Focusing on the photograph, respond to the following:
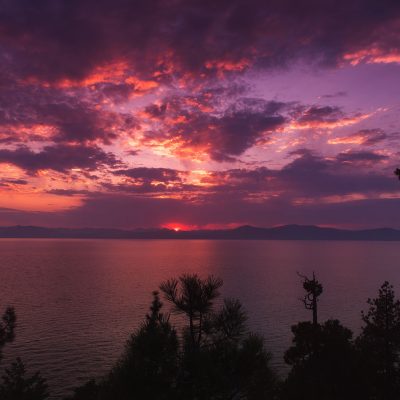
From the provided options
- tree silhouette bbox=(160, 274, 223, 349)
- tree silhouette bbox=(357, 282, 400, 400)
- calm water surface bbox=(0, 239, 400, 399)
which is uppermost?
tree silhouette bbox=(160, 274, 223, 349)

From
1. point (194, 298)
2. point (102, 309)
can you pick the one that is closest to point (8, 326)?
point (194, 298)

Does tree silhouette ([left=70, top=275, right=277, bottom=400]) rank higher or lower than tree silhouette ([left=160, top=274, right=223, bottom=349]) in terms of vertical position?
lower

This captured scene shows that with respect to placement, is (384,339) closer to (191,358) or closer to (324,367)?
(324,367)

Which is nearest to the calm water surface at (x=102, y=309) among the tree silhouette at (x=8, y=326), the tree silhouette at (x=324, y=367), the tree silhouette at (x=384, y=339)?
the tree silhouette at (x=384, y=339)

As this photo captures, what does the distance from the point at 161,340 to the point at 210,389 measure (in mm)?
2746

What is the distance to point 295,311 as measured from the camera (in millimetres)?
87750

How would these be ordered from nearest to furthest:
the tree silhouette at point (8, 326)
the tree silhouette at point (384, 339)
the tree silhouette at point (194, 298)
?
the tree silhouette at point (194, 298) < the tree silhouette at point (8, 326) < the tree silhouette at point (384, 339)

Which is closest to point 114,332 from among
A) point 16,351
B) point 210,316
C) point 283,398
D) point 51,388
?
point 16,351

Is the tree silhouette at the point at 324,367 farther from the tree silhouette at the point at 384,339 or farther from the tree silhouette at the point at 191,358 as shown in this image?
the tree silhouette at the point at 191,358

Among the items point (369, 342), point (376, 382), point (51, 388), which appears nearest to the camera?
point (376, 382)

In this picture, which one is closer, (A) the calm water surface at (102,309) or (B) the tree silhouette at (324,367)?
(B) the tree silhouette at (324,367)

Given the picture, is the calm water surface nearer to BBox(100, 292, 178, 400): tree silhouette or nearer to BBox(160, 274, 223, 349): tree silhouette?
BBox(100, 292, 178, 400): tree silhouette

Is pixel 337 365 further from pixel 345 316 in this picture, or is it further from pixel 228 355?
pixel 345 316

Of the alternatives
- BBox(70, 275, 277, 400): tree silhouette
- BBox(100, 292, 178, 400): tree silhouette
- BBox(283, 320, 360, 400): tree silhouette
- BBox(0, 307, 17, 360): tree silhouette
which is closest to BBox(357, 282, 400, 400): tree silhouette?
BBox(283, 320, 360, 400): tree silhouette
